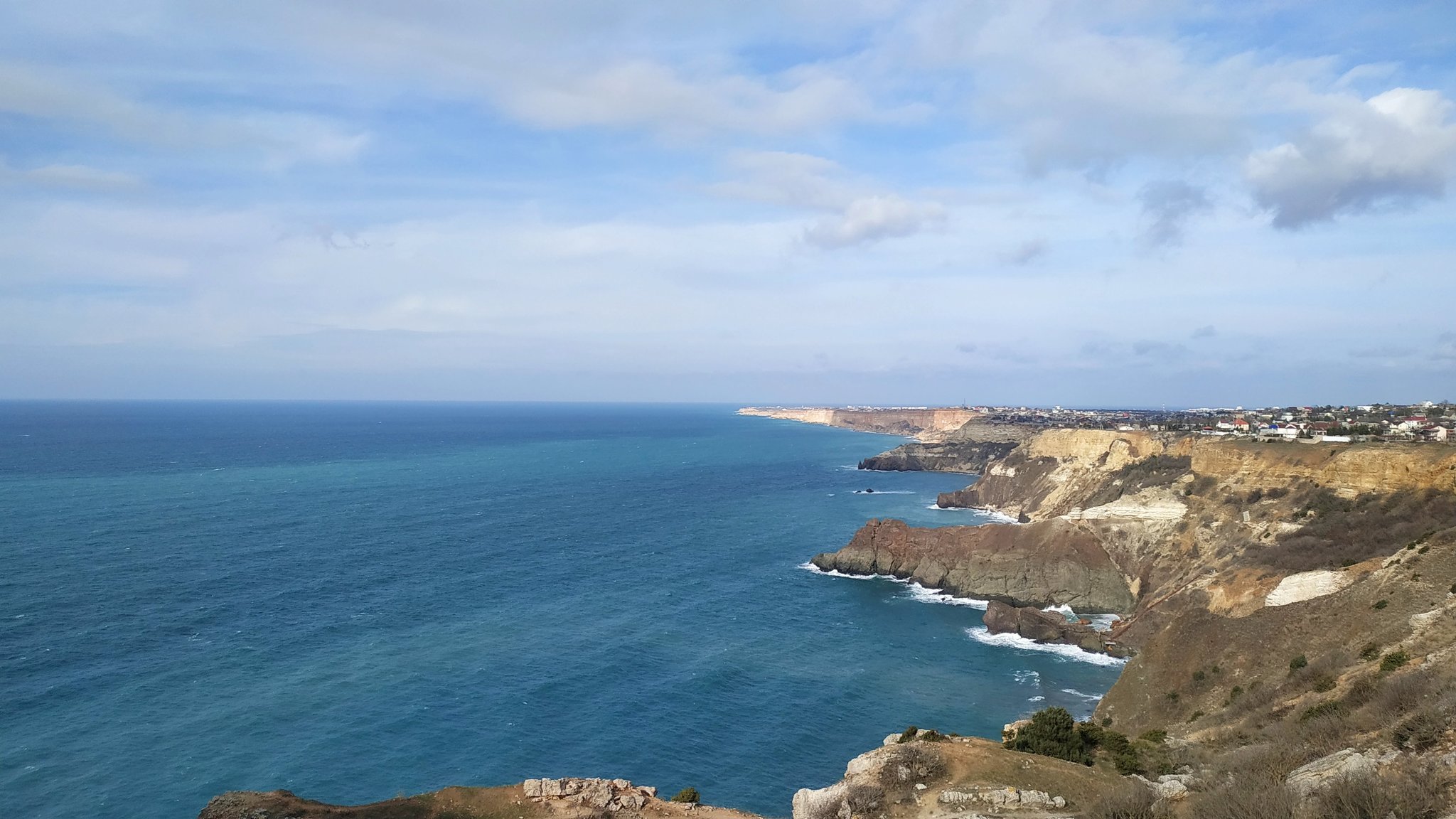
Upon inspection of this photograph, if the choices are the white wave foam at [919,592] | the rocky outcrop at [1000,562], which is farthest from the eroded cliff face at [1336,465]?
the white wave foam at [919,592]

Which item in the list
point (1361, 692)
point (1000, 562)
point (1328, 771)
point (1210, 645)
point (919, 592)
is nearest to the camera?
point (1328, 771)

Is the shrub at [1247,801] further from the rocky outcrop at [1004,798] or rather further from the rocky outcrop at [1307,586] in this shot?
the rocky outcrop at [1307,586]

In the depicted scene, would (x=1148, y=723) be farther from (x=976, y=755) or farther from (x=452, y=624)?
(x=452, y=624)

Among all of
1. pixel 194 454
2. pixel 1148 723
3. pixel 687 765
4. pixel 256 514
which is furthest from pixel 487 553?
pixel 194 454

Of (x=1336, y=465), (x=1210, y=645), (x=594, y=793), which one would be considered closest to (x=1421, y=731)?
→ (x=594, y=793)

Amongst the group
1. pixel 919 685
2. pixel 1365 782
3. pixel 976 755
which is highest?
pixel 1365 782

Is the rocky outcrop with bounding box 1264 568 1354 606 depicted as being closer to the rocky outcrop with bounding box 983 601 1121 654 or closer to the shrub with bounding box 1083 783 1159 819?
the rocky outcrop with bounding box 983 601 1121 654

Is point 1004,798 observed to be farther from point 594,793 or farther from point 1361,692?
point 594,793
